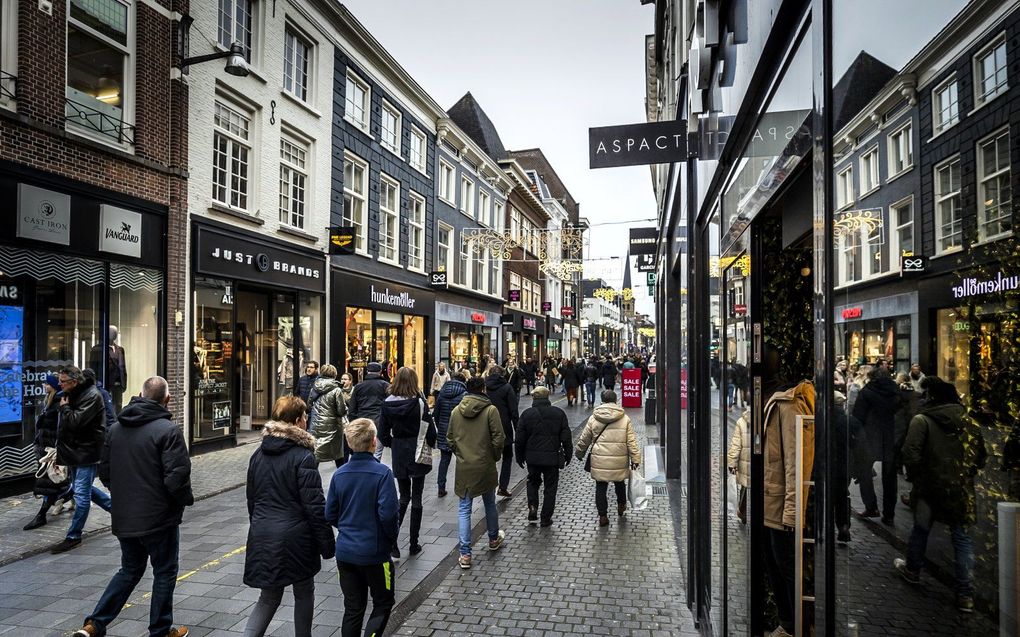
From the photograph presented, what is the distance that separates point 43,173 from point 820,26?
450 inches

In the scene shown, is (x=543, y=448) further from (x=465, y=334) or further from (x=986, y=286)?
(x=465, y=334)

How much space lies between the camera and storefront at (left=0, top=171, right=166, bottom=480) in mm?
9172

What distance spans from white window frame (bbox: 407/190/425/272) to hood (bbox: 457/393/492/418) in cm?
1696

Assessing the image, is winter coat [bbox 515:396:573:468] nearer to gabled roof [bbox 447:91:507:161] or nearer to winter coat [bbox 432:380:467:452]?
winter coat [bbox 432:380:467:452]

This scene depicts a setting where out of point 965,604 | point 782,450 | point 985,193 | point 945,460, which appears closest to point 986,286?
point 985,193

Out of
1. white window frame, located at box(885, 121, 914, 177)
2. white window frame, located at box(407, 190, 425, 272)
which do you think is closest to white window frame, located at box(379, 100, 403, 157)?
white window frame, located at box(407, 190, 425, 272)

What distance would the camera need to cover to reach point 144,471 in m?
4.39

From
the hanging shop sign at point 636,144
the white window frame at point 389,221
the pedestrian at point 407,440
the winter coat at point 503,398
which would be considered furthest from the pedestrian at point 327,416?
the white window frame at point 389,221

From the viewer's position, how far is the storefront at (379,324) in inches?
714

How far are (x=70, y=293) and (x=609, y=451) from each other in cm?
907

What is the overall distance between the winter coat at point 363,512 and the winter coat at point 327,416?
173 inches

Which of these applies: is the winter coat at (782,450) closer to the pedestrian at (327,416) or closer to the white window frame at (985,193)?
the white window frame at (985,193)

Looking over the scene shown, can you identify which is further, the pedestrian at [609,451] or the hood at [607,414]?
the hood at [607,414]

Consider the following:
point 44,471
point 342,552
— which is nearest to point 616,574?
point 342,552
